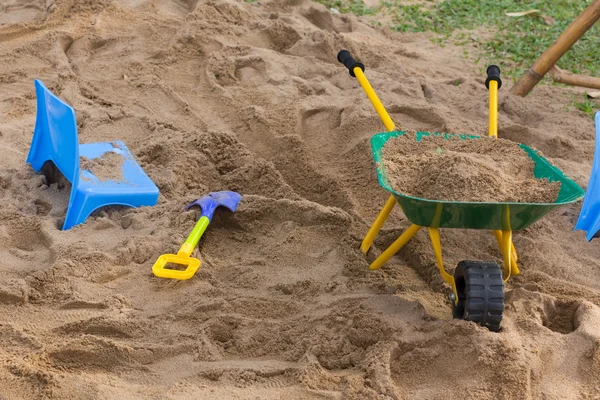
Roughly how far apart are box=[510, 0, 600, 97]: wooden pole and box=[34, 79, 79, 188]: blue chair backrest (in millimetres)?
2612

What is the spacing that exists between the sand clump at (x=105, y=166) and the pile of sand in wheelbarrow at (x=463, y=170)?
3.88 feet

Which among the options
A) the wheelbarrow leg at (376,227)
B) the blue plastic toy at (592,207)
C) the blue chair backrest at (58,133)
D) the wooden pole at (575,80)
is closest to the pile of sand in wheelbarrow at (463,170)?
the wheelbarrow leg at (376,227)

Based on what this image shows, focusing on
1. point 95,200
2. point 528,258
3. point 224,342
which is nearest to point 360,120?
point 528,258

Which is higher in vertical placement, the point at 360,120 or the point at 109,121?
the point at 360,120

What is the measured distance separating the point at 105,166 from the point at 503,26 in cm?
359

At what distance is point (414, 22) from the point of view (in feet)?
19.0

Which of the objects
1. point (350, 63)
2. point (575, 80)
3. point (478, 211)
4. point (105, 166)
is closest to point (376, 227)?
point (478, 211)

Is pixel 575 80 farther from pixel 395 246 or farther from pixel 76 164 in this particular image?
pixel 76 164

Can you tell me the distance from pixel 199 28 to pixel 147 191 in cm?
194

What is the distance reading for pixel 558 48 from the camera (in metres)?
4.29

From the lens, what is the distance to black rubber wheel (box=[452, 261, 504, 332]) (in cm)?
238

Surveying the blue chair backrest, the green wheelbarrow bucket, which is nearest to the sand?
the blue chair backrest

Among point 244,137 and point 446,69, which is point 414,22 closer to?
point 446,69

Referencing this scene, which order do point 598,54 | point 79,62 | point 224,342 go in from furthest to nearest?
point 598,54
point 79,62
point 224,342
